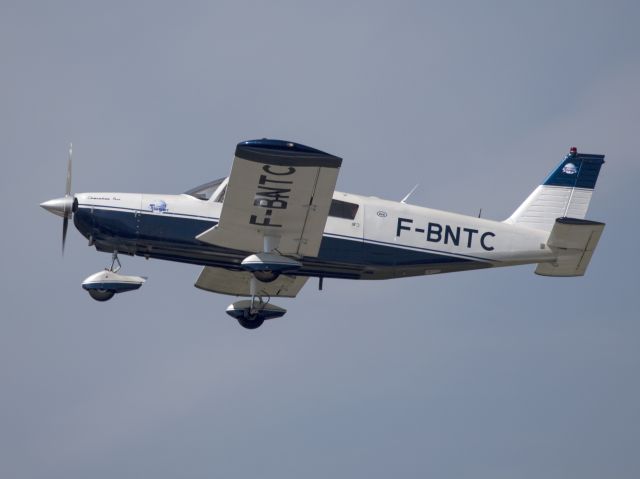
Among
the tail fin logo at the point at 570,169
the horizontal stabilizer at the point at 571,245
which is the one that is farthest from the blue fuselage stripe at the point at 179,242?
the tail fin logo at the point at 570,169

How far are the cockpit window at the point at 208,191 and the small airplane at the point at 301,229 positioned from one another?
0.08 ft

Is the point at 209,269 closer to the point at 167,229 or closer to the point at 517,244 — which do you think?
the point at 167,229

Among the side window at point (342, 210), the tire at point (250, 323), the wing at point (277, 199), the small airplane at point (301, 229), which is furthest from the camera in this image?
the tire at point (250, 323)

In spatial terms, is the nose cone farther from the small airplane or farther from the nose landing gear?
the nose landing gear

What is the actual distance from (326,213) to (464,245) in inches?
122

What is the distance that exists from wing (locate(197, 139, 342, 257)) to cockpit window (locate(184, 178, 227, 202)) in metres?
0.78

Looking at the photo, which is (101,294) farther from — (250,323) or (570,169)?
(570,169)

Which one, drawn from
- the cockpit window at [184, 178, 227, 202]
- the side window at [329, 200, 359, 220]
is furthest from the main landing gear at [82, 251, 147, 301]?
the side window at [329, 200, 359, 220]

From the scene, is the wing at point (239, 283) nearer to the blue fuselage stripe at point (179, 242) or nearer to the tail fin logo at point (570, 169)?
the blue fuselage stripe at point (179, 242)

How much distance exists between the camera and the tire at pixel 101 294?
18.1 metres

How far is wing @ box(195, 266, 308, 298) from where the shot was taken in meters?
20.4

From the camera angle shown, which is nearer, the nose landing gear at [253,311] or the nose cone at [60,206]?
the nose cone at [60,206]

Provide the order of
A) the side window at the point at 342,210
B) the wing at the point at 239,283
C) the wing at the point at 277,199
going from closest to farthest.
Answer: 1. the wing at the point at 277,199
2. the side window at the point at 342,210
3. the wing at the point at 239,283

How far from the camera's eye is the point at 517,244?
1967cm
